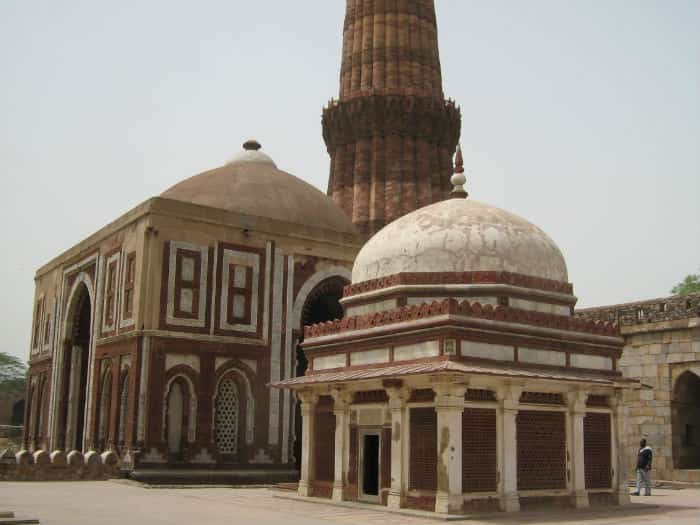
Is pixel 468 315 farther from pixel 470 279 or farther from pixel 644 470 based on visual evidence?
pixel 644 470

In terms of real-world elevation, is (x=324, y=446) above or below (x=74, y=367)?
below

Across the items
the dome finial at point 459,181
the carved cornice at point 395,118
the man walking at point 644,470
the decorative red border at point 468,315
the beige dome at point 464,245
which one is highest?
the carved cornice at point 395,118

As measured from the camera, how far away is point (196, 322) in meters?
23.0

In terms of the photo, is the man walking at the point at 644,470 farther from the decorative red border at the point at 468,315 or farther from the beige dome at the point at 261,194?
the beige dome at the point at 261,194

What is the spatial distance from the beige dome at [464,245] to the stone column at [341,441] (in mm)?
2661

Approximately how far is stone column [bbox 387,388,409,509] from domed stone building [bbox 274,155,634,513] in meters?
0.02

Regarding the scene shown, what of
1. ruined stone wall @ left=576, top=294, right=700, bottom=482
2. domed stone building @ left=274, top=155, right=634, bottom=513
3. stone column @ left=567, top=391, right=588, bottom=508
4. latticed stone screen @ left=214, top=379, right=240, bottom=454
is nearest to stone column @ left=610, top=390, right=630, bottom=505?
domed stone building @ left=274, top=155, right=634, bottom=513

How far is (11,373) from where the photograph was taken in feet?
220

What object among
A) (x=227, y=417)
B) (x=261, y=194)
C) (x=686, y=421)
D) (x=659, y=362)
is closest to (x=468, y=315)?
(x=659, y=362)

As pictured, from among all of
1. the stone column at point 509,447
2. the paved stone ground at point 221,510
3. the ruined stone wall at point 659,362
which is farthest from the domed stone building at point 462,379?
the ruined stone wall at point 659,362

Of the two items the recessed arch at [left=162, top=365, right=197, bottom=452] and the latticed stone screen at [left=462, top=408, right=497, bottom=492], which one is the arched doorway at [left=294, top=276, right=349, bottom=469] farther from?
the latticed stone screen at [left=462, top=408, right=497, bottom=492]

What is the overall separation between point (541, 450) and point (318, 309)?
1181cm

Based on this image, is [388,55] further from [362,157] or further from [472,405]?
[472,405]

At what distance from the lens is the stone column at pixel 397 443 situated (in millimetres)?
14719
